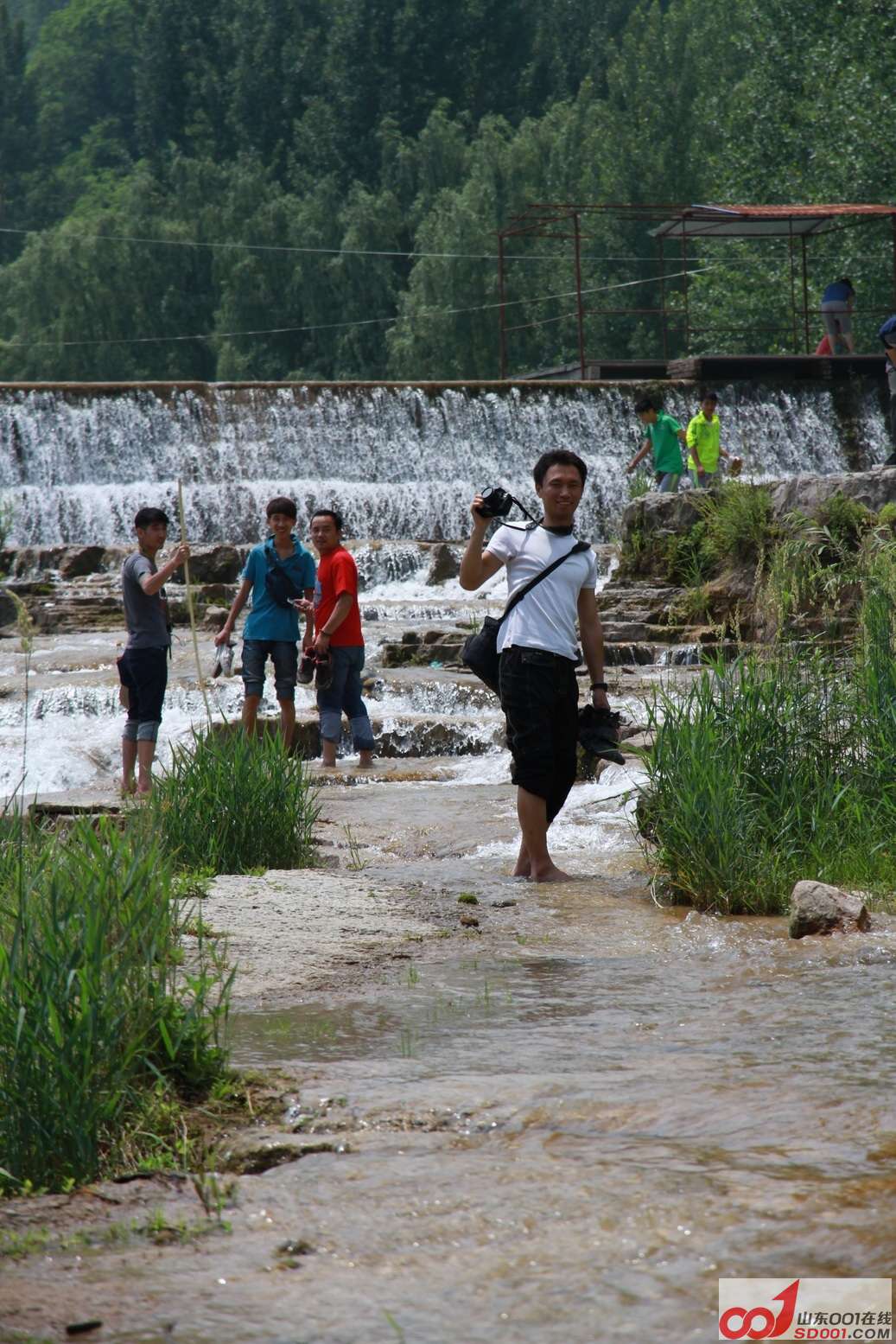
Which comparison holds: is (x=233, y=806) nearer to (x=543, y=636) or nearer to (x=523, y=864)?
(x=523, y=864)

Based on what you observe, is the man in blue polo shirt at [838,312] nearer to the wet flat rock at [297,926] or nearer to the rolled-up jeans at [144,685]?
the rolled-up jeans at [144,685]

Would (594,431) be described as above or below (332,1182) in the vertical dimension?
above

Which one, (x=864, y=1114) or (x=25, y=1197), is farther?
(x=864, y=1114)

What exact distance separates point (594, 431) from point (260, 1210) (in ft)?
77.8

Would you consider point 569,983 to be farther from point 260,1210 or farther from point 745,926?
point 260,1210

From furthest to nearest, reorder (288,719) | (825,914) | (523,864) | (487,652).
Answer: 1. (288,719)
2. (523,864)
3. (487,652)
4. (825,914)

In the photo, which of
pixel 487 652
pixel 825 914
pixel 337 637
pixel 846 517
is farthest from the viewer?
pixel 846 517

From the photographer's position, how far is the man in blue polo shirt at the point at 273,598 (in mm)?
9898

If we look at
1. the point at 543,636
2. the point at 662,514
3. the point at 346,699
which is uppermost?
the point at 662,514

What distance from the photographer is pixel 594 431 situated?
26.3m

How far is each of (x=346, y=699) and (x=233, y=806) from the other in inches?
152

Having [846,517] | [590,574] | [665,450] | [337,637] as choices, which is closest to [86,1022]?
[590,574]

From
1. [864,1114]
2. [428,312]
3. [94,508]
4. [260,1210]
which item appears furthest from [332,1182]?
[428,312]

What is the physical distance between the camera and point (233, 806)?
6777 mm
